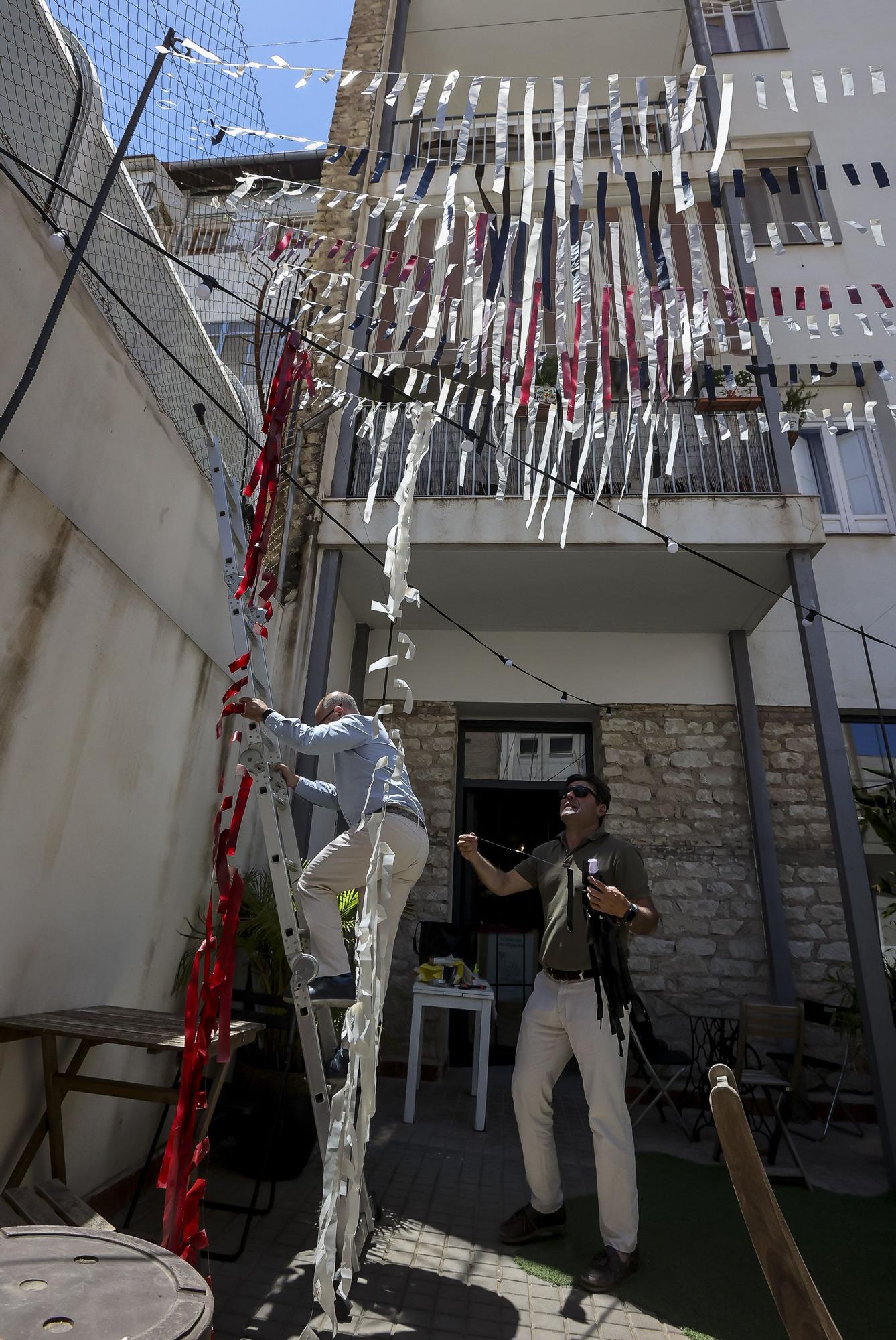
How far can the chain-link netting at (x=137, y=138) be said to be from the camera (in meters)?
2.86

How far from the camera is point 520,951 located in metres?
7.33

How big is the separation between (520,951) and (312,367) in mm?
5853

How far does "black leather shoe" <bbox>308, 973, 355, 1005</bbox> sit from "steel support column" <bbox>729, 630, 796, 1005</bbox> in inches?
184

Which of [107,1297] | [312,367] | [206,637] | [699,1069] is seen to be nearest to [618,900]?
[107,1297]

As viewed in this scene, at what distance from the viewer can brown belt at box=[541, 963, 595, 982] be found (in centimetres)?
317

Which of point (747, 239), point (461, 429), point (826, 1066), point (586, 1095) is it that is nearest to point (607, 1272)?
point (586, 1095)

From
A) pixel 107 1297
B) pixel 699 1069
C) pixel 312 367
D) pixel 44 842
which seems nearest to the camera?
pixel 107 1297

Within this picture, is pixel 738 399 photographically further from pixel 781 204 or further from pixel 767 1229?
pixel 767 1229

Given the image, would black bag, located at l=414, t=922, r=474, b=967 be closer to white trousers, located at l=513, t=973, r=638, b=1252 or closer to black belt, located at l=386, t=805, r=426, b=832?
white trousers, located at l=513, t=973, r=638, b=1252

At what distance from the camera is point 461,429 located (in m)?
4.43

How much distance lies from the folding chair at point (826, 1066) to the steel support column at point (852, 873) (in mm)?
616

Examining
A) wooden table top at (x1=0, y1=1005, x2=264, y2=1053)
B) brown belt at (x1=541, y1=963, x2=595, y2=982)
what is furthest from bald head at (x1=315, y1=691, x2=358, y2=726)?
brown belt at (x1=541, y1=963, x2=595, y2=982)

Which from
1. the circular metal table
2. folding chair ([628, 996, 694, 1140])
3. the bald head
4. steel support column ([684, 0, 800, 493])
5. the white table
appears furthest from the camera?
steel support column ([684, 0, 800, 493])

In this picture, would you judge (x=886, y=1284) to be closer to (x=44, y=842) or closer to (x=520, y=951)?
(x=44, y=842)
